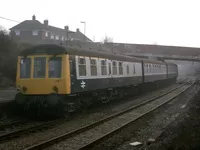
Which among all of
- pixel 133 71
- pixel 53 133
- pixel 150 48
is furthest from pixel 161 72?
pixel 150 48

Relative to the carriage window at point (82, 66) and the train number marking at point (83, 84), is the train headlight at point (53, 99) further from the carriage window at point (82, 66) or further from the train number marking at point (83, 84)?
the carriage window at point (82, 66)

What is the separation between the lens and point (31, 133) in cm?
1044

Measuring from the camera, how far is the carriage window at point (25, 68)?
13.7 metres

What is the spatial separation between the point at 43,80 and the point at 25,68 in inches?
47.3

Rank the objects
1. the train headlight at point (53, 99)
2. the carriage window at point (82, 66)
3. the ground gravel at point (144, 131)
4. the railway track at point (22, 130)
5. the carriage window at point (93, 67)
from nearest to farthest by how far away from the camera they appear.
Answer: the ground gravel at point (144, 131) < the railway track at point (22, 130) < the train headlight at point (53, 99) < the carriage window at point (82, 66) < the carriage window at point (93, 67)

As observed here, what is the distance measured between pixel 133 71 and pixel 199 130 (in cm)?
1246

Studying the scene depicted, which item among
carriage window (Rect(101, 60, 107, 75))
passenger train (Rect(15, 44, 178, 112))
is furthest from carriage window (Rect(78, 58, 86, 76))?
carriage window (Rect(101, 60, 107, 75))

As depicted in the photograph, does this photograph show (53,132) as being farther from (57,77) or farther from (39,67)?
(39,67)

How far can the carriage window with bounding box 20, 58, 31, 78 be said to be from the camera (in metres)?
13.7

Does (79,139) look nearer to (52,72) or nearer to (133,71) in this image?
(52,72)

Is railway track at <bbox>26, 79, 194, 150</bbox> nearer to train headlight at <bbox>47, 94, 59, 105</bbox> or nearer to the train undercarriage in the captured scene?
the train undercarriage

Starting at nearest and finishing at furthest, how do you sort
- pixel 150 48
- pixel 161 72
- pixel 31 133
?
pixel 31 133, pixel 161 72, pixel 150 48

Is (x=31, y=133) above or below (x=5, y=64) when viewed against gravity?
below

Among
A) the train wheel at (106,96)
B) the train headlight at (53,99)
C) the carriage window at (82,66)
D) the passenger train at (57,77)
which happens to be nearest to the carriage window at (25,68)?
the passenger train at (57,77)
